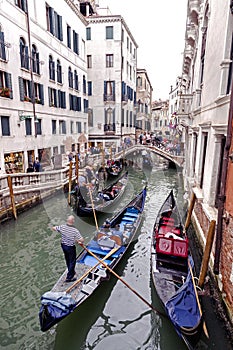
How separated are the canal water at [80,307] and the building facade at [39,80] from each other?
173 inches

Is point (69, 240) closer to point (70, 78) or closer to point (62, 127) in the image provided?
point (62, 127)

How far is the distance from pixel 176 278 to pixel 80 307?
5.39 ft

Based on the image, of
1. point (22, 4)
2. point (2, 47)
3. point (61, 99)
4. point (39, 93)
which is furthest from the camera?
point (61, 99)

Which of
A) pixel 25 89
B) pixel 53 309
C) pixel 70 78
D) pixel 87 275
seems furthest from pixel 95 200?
pixel 70 78

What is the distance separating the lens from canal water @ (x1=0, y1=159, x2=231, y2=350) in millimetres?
3471

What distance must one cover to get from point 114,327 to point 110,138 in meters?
16.3

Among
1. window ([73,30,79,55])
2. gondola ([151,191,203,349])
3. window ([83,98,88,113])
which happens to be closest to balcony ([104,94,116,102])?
window ([83,98,88,113])

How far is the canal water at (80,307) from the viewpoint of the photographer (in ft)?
11.4

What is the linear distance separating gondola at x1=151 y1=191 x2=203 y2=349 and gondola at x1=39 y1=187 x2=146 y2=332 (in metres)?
0.77

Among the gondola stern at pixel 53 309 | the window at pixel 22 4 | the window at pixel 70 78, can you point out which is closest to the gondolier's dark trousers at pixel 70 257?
the gondola stern at pixel 53 309

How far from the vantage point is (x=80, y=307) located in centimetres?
397

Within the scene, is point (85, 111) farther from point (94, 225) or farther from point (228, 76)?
point (228, 76)

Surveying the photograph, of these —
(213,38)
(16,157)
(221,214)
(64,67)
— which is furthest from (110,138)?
(221,214)

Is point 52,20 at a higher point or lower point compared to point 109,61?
higher
